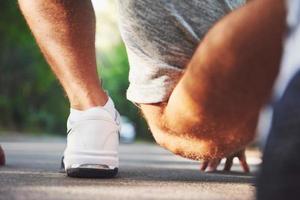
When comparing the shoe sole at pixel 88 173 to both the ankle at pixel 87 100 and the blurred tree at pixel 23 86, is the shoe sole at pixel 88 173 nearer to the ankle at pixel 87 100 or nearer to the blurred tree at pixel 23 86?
the ankle at pixel 87 100

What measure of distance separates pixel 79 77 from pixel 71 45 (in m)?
0.09

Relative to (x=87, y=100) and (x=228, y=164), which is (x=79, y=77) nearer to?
(x=87, y=100)

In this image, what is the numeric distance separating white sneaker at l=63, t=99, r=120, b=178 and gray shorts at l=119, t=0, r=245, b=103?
124mm

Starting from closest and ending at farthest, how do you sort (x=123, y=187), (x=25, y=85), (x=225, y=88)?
(x=225, y=88) → (x=123, y=187) → (x=25, y=85)

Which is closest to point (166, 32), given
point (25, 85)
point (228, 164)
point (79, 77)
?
point (79, 77)

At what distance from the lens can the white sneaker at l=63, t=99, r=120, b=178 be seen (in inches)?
70.2

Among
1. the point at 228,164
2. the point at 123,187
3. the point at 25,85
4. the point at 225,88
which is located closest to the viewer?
the point at 225,88

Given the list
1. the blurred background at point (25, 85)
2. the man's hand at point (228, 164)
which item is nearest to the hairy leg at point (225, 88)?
the man's hand at point (228, 164)

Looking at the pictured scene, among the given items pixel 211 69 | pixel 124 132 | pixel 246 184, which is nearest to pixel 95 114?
pixel 246 184

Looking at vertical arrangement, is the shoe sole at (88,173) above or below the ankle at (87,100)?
below

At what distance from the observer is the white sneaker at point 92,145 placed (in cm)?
178

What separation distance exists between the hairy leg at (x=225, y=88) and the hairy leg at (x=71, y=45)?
16 cm

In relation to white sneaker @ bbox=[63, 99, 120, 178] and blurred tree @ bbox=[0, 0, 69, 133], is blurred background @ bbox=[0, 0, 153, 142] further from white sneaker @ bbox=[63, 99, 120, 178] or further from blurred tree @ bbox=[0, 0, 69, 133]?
white sneaker @ bbox=[63, 99, 120, 178]

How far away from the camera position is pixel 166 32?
5.68 feet
